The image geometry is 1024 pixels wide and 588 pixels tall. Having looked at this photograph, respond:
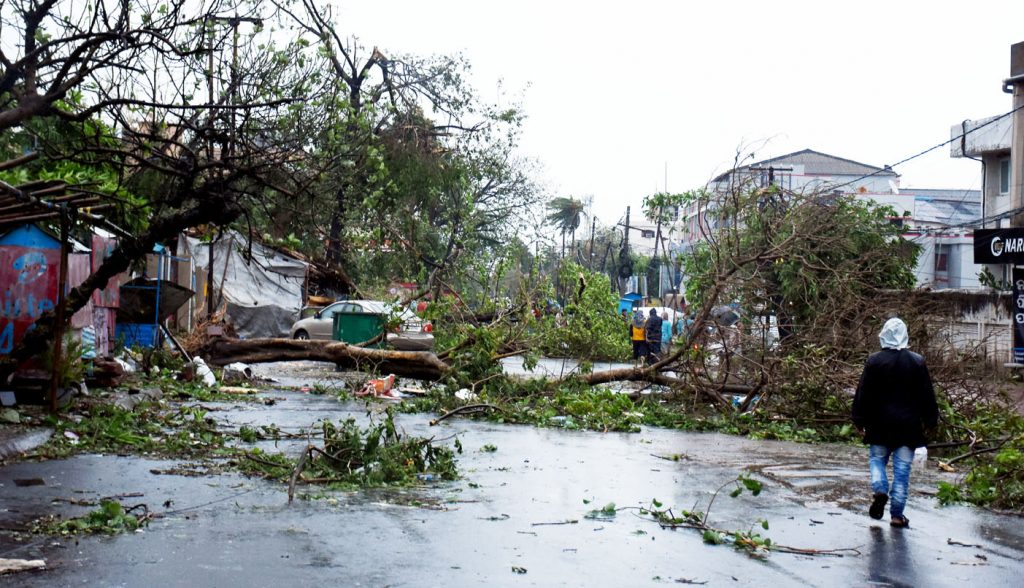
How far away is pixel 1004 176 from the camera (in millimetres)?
36938

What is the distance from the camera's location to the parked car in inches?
864

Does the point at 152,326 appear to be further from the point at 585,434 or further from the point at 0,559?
the point at 0,559

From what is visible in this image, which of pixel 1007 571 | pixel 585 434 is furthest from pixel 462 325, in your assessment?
pixel 1007 571

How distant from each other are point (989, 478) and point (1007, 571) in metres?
3.57

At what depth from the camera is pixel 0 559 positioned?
582cm

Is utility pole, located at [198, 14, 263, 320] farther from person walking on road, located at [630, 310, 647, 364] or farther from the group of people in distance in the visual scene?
person walking on road, located at [630, 310, 647, 364]

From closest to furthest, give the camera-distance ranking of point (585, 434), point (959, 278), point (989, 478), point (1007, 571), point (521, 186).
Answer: point (1007, 571) < point (989, 478) < point (585, 434) < point (959, 278) < point (521, 186)

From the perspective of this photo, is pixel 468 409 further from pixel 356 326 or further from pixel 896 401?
pixel 356 326

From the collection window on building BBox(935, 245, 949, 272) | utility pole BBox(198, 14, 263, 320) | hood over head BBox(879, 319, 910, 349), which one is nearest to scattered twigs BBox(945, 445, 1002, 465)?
hood over head BBox(879, 319, 910, 349)

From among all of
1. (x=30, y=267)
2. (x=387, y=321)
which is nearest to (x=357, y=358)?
(x=387, y=321)

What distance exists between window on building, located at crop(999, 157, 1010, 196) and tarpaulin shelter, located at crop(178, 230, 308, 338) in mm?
25601

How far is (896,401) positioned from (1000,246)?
70.2 feet

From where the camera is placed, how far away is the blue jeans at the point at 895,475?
8359 mm

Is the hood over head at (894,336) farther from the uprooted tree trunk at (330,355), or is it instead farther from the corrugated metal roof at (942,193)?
the corrugated metal roof at (942,193)
